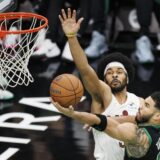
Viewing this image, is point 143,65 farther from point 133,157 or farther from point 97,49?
point 133,157

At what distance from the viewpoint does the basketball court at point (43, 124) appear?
6484 millimetres

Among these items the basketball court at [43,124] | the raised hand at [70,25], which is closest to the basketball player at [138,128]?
the raised hand at [70,25]

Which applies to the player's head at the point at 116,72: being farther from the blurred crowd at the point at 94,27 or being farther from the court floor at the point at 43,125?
the blurred crowd at the point at 94,27

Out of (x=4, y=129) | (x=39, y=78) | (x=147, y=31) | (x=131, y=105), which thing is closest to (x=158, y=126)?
(x=131, y=105)

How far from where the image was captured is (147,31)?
9273 millimetres

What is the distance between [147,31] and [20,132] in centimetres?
308

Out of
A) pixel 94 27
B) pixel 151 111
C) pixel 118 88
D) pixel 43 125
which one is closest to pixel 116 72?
pixel 118 88

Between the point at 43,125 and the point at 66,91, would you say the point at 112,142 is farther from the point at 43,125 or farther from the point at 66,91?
the point at 43,125

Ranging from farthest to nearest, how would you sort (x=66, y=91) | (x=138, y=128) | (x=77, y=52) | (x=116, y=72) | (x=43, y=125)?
(x=43, y=125)
(x=116, y=72)
(x=77, y=52)
(x=66, y=91)
(x=138, y=128)

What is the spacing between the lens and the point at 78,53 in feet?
16.5

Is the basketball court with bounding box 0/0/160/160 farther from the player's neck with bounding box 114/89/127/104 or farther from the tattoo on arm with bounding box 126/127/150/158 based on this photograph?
the tattoo on arm with bounding box 126/127/150/158

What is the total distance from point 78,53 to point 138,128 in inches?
34.0

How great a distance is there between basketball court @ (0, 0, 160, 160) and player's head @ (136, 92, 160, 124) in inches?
62.2

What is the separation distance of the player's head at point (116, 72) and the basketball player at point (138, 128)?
0.63 metres
